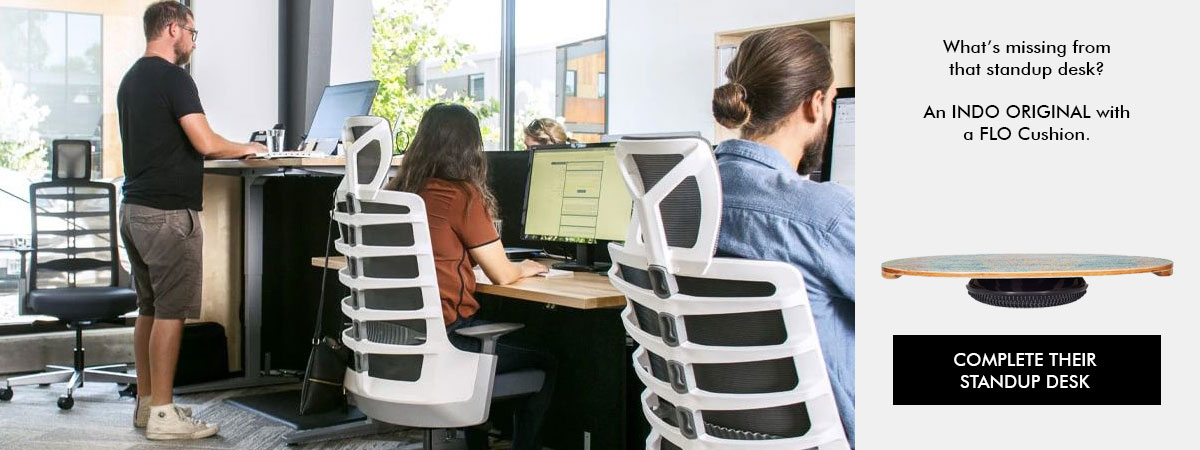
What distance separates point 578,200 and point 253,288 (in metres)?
2.25

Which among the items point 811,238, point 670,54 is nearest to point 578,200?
point 811,238

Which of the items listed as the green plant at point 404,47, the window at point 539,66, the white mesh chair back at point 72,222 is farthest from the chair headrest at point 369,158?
the green plant at point 404,47

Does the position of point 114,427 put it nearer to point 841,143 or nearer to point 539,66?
point 841,143

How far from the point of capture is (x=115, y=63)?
5.38m

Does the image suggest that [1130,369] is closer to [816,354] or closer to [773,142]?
[816,354]

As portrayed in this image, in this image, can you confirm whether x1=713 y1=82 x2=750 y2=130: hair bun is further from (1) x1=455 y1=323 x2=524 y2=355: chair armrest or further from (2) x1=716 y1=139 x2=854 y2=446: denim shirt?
(1) x1=455 y1=323 x2=524 y2=355: chair armrest

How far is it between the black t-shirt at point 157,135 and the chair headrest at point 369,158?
1.20 metres

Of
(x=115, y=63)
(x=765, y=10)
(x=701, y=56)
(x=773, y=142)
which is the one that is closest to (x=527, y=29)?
(x=701, y=56)

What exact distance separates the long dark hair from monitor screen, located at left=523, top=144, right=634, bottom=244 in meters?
0.27

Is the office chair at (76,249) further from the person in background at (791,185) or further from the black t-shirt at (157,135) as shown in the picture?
the person in background at (791,185)

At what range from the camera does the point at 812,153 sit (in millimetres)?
1600

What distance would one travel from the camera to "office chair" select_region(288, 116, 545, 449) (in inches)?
101

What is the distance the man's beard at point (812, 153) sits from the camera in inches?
62.3

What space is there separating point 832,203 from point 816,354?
189 millimetres
